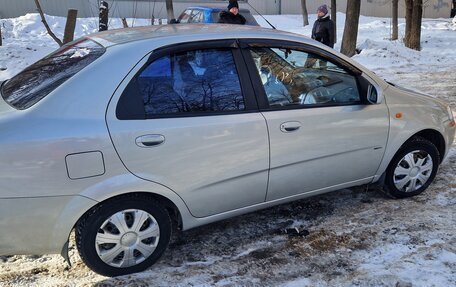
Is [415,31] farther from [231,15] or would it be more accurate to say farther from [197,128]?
[197,128]

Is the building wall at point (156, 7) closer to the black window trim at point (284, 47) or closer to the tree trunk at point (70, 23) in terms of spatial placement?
the tree trunk at point (70, 23)

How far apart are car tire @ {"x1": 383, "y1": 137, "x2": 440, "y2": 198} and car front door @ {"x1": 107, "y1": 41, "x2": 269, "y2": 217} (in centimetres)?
143

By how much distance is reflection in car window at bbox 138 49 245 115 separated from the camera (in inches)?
114

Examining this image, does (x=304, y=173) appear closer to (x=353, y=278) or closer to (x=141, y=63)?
(x=353, y=278)

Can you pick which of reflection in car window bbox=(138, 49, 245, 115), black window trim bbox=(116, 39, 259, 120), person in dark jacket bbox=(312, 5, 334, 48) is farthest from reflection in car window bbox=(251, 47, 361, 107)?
person in dark jacket bbox=(312, 5, 334, 48)

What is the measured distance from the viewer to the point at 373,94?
367 centimetres

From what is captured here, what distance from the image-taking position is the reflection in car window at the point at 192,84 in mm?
2908

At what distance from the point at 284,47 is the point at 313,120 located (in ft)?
2.02

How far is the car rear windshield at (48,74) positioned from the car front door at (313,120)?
45.4 inches

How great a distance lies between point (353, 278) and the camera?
300 cm

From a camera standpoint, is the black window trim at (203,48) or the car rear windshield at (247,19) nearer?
the black window trim at (203,48)

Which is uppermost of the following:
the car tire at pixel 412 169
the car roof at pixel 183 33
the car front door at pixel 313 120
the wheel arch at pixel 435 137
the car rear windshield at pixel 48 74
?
the car roof at pixel 183 33

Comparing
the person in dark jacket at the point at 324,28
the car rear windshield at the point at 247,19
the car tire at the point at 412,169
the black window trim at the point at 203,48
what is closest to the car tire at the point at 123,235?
the black window trim at the point at 203,48

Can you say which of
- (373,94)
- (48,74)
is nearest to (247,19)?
(373,94)
